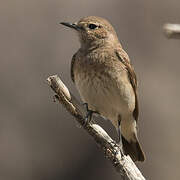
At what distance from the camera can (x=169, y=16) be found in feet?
47.6

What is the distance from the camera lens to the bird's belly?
7.73m

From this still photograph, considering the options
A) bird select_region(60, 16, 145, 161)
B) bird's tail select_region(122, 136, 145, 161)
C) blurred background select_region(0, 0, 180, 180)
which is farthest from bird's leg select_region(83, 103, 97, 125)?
blurred background select_region(0, 0, 180, 180)

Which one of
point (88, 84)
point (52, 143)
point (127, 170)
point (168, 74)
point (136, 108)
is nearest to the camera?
point (127, 170)

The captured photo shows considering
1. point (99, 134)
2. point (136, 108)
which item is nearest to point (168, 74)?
point (136, 108)

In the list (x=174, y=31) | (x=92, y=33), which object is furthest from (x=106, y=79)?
(x=174, y=31)

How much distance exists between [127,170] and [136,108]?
6.03ft

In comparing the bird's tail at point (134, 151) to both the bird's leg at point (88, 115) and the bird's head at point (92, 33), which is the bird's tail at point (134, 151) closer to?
the bird's leg at point (88, 115)

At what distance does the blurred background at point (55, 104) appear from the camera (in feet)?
40.5

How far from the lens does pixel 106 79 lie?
25.5 feet

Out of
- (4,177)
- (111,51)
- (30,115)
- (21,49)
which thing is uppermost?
(111,51)

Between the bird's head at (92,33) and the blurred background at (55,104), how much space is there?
344cm

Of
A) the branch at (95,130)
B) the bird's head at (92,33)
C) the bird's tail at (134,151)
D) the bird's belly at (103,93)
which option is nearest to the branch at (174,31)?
the branch at (95,130)

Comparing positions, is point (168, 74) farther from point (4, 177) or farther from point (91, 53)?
point (91, 53)

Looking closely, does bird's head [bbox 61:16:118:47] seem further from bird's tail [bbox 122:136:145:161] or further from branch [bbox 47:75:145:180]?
branch [bbox 47:75:145:180]
